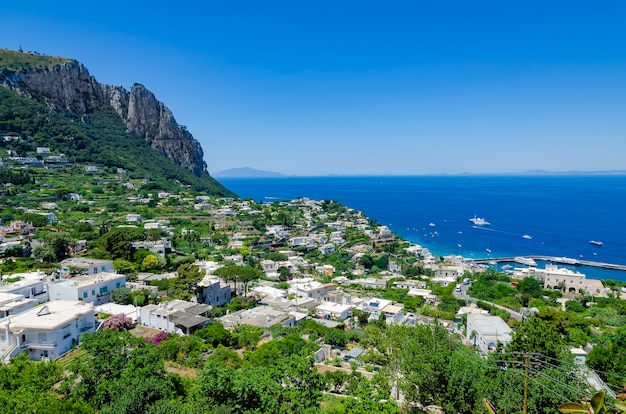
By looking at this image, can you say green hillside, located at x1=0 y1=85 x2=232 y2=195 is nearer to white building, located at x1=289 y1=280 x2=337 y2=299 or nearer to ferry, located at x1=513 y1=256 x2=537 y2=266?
white building, located at x1=289 y1=280 x2=337 y2=299

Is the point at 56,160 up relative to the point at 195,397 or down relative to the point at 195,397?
up

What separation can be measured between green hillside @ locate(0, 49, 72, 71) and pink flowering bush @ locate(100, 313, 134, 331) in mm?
80466

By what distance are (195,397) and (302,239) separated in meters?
42.2

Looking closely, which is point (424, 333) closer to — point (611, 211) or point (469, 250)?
point (469, 250)

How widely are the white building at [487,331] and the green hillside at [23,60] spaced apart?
91.5m

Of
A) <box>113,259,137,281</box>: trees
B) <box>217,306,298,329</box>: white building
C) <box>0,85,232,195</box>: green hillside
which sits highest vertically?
<box>0,85,232,195</box>: green hillside

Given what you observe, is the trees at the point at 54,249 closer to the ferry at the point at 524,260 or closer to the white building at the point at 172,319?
the white building at the point at 172,319

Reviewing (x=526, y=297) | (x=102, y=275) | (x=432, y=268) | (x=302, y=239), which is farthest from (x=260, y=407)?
(x=302, y=239)

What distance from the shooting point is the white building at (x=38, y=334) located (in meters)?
14.0

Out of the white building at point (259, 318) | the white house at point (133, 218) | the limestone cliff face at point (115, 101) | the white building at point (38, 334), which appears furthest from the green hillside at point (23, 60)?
the white building at point (259, 318)

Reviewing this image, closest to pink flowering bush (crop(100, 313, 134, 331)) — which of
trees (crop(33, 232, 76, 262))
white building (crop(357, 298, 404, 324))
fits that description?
trees (crop(33, 232, 76, 262))

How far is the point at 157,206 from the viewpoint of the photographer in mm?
54000

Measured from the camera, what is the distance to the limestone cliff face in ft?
246

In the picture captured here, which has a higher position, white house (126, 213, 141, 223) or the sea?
white house (126, 213, 141, 223)
